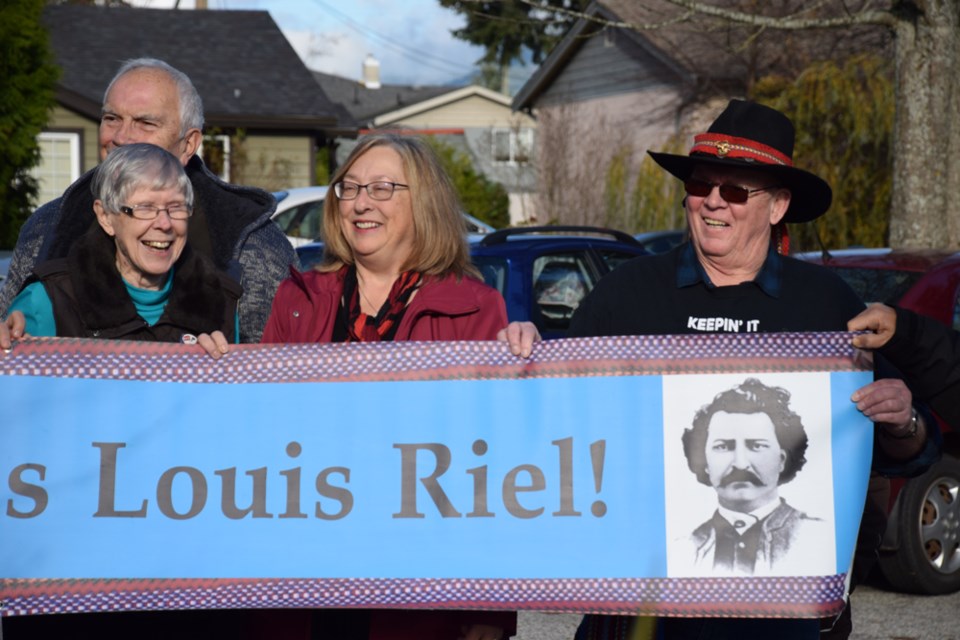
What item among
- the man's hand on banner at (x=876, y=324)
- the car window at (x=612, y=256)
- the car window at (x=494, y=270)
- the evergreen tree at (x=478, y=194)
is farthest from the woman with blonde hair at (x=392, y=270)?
the evergreen tree at (x=478, y=194)

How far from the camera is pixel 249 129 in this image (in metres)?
29.9

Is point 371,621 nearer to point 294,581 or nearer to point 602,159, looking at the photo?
point 294,581

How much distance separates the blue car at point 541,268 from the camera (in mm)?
8773

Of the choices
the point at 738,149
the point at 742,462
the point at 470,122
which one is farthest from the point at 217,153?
the point at 470,122

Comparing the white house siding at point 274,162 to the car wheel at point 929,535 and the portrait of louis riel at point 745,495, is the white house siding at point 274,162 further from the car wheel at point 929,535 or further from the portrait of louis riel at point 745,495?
the portrait of louis riel at point 745,495

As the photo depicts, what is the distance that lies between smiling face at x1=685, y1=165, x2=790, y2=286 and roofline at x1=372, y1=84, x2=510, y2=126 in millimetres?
52399

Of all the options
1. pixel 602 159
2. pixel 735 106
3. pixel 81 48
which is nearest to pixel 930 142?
pixel 735 106

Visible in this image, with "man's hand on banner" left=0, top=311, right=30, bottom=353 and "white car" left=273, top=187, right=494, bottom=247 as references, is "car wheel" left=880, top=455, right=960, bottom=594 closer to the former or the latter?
"man's hand on banner" left=0, top=311, right=30, bottom=353

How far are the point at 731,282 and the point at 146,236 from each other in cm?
167

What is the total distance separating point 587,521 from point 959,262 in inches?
184

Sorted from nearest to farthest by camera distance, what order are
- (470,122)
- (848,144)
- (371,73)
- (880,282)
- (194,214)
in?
(194,214) → (880,282) → (848,144) → (470,122) → (371,73)

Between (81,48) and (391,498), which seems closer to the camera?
(391,498)

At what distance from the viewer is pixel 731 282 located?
3859mm

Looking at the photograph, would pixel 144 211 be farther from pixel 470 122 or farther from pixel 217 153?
pixel 470 122
